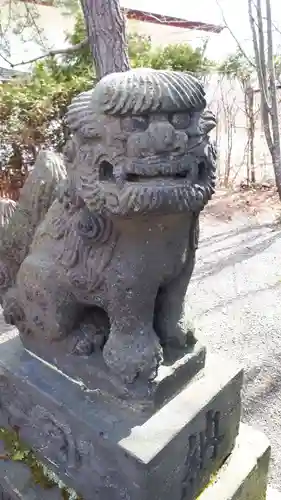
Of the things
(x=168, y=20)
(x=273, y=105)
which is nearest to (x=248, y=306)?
(x=273, y=105)

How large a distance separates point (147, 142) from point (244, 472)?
0.90 meters

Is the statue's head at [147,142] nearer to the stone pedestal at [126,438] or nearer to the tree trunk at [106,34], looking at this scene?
the stone pedestal at [126,438]

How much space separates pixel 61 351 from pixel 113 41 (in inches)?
92.1

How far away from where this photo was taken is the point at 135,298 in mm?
1030

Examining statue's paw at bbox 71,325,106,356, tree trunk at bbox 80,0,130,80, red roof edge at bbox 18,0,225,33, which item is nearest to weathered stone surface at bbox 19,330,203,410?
statue's paw at bbox 71,325,106,356

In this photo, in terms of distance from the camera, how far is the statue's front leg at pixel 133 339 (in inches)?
41.2

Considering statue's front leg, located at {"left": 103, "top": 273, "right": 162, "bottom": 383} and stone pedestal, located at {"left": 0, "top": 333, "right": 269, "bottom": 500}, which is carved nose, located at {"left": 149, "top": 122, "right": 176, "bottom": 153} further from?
stone pedestal, located at {"left": 0, "top": 333, "right": 269, "bottom": 500}

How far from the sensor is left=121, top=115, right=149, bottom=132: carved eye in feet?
2.81

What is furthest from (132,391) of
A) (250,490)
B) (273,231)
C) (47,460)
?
(273,231)

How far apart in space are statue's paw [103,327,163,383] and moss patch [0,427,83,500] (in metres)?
0.36

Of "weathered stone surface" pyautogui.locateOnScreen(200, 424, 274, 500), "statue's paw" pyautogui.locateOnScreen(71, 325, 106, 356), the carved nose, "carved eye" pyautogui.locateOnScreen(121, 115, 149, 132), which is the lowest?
"weathered stone surface" pyautogui.locateOnScreen(200, 424, 274, 500)

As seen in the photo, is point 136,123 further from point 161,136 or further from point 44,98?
point 44,98

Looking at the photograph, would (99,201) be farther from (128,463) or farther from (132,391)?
(128,463)

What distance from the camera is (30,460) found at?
1.32m
